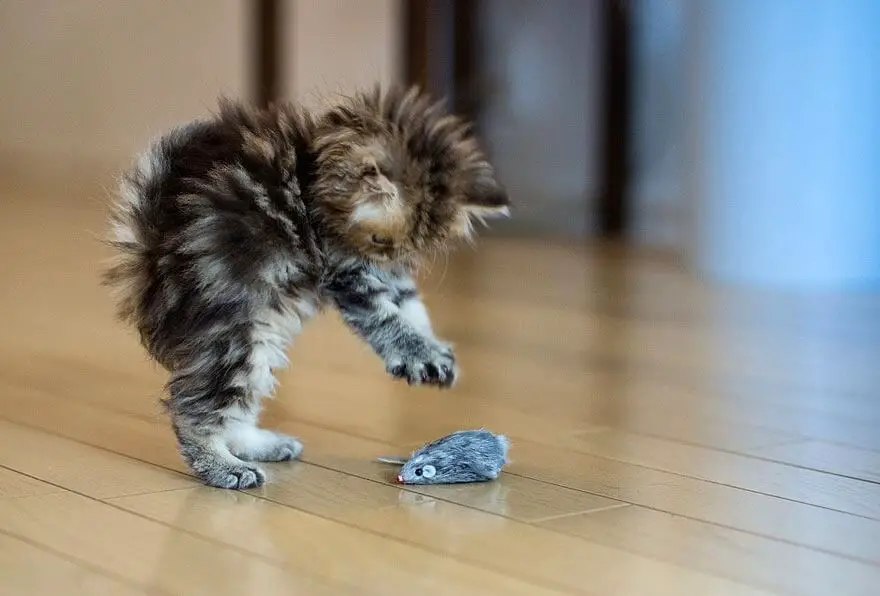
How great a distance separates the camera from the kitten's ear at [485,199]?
1.53m

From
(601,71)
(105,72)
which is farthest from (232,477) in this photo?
(105,72)

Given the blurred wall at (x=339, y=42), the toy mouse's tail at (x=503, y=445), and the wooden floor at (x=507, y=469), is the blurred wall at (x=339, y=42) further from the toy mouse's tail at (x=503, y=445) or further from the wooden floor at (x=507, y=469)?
the toy mouse's tail at (x=503, y=445)

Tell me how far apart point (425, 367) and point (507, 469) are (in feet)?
0.57

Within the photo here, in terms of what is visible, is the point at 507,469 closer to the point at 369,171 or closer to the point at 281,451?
the point at 281,451

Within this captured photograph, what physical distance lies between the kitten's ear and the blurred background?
258mm

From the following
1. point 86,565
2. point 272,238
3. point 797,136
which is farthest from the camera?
point 797,136

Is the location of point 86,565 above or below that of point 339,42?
below

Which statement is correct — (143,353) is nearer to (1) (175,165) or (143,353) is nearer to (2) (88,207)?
(1) (175,165)

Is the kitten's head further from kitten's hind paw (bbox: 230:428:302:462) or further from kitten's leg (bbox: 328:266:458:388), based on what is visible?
kitten's hind paw (bbox: 230:428:302:462)

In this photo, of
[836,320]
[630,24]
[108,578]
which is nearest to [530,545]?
[108,578]

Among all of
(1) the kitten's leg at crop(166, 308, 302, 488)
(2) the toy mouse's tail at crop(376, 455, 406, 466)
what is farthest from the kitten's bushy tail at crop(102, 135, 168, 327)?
(2) the toy mouse's tail at crop(376, 455, 406, 466)

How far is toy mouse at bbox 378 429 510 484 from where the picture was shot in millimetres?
1514

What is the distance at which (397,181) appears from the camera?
1509mm

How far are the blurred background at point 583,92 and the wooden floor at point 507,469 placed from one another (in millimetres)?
488
